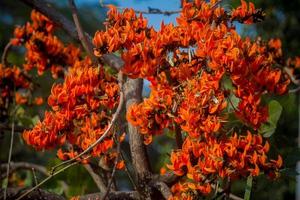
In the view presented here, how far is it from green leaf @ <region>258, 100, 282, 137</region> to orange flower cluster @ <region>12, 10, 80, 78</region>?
1.14 m

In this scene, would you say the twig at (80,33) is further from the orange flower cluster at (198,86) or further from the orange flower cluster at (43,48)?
the orange flower cluster at (43,48)

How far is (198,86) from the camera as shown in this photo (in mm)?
1571

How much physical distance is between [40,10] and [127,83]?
0.62m

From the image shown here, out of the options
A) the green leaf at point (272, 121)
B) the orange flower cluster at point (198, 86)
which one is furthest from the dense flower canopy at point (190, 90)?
the green leaf at point (272, 121)

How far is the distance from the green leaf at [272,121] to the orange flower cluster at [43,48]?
1141 millimetres

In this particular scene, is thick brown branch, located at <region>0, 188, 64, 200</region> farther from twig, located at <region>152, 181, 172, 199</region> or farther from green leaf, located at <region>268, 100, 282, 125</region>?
green leaf, located at <region>268, 100, 282, 125</region>

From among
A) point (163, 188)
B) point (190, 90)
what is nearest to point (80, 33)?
point (190, 90)

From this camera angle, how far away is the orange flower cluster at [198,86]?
1.56m

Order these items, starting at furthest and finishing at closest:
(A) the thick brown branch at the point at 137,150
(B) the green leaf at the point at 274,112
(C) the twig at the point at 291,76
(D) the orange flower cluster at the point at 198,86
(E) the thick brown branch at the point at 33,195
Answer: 1. (C) the twig at the point at 291,76
2. (B) the green leaf at the point at 274,112
3. (A) the thick brown branch at the point at 137,150
4. (E) the thick brown branch at the point at 33,195
5. (D) the orange flower cluster at the point at 198,86

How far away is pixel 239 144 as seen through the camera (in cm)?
161

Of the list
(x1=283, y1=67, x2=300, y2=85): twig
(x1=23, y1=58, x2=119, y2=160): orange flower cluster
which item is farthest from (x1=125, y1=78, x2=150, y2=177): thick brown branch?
(x1=283, y1=67, x2=300, y2=85): twig

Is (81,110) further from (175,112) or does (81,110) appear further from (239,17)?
(239,17)

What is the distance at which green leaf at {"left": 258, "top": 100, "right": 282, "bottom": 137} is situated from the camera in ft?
7.22

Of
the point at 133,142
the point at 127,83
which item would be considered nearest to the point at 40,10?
the point at 127,83
